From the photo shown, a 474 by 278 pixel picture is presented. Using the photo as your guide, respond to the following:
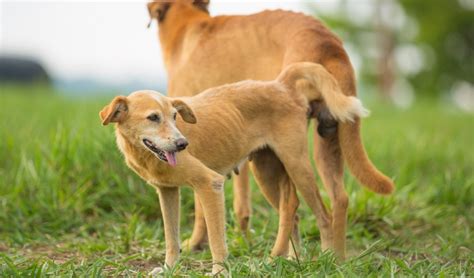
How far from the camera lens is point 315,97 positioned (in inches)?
202

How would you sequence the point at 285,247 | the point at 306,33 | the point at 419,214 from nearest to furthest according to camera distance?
the point at 285,247
the point at 306,33
the point at 419,214

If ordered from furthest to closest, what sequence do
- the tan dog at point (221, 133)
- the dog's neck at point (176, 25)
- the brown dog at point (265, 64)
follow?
1. the dog's neck at point (176, 25)
2. the brown dog at point (265, 64)
3. the tan dog at point (221, 133)

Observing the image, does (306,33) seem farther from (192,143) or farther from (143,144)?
(143,144)

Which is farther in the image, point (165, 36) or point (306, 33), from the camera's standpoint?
point (165, 36)

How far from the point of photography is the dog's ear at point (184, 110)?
4555 mm

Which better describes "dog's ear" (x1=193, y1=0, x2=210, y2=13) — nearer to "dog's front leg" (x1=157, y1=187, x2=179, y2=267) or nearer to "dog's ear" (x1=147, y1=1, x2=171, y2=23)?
"dog's ear" (x1=147, y1=1, x2=171, y2=23)

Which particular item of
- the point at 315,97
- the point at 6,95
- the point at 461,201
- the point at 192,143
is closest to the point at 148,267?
the point at 192,143

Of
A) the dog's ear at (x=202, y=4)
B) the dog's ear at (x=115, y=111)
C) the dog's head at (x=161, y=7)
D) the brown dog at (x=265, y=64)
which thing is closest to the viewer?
the dog's ear at (x=115, y=111)

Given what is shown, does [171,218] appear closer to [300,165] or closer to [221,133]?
[221,133]

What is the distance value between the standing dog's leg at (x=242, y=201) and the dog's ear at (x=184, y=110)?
3.88 ft

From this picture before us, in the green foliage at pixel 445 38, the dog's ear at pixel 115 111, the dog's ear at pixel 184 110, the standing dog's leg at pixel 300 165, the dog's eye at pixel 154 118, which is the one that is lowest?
the green foliage at pixel 445 38

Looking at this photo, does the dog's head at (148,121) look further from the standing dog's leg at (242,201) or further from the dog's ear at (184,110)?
the standing dog's leg at (242,201)

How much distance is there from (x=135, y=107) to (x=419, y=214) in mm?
2970

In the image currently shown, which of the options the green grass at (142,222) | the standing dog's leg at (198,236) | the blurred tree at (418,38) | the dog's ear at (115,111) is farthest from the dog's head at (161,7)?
the blurred tree at (418,38)
